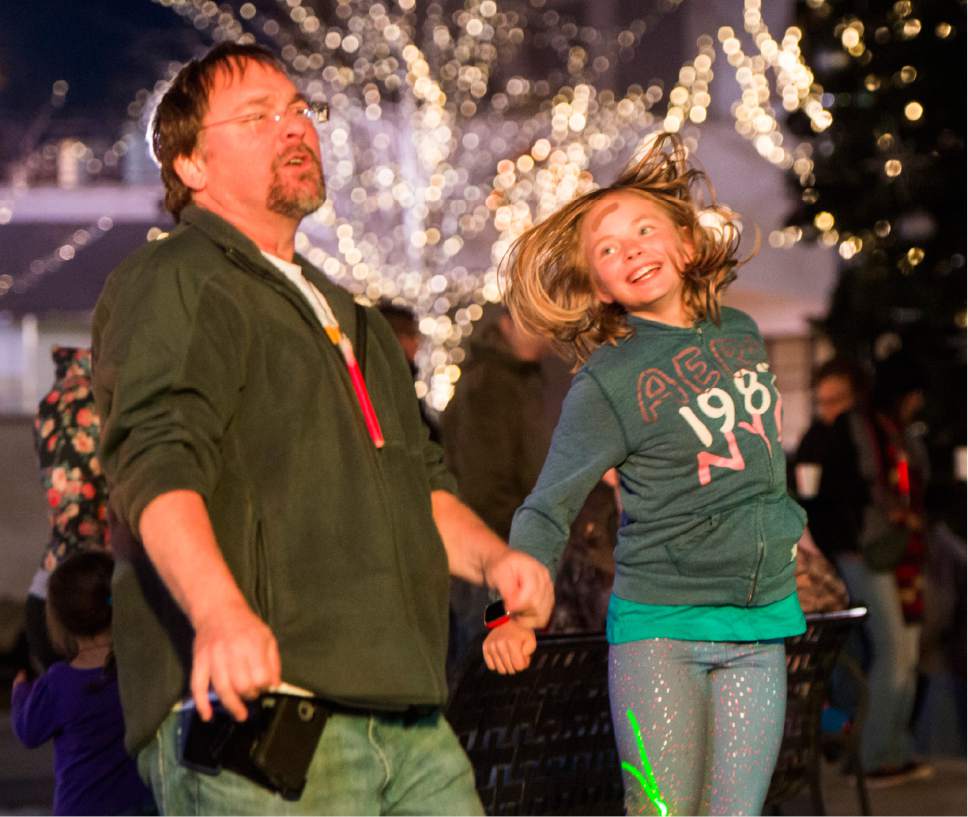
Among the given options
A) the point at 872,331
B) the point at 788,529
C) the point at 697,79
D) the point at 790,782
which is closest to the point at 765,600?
the point at 788,529

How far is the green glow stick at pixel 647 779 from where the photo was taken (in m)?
3.92

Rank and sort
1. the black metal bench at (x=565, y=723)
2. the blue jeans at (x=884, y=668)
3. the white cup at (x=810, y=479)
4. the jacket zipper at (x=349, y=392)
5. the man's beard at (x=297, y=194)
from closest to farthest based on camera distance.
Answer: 1. the jacket zipper at (x=349, y=392)
2. the man's beard at (x=297, y=194)
3. the black metal bench at (x=565, y=723)
4. the blue jeans at (x=884, y=668)
5. the white cup at (x=810, y=479)

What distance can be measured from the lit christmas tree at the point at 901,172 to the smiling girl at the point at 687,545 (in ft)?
26.0

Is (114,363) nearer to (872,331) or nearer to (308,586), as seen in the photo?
(308,586)

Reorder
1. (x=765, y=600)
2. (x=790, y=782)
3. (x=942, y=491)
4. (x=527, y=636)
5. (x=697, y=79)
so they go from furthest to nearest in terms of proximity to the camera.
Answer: (x=697, y=79)
(x=942, y=491)
(x=790, y=782)
(x=765, y=600)
(x=527, y=636)

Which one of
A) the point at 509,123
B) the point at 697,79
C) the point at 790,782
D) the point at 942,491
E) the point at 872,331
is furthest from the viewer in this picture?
the point at 697,79

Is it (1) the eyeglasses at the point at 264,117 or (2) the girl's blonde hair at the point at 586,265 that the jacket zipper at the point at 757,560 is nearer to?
(2) the girl's blonde hair at the point at 586,265

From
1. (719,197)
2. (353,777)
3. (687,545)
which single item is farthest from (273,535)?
(719,197)

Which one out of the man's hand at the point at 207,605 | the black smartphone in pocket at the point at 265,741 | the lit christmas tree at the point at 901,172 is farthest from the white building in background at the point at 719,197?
the man's hand at the point at 207,605

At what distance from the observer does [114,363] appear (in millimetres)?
2855

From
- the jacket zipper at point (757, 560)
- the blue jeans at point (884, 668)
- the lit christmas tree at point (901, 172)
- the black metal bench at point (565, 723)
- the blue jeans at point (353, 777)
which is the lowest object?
the blue jeans at point (884, 668)

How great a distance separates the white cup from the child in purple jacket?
410 cm

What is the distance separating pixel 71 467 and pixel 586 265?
2146 mm

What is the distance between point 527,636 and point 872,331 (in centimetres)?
958
